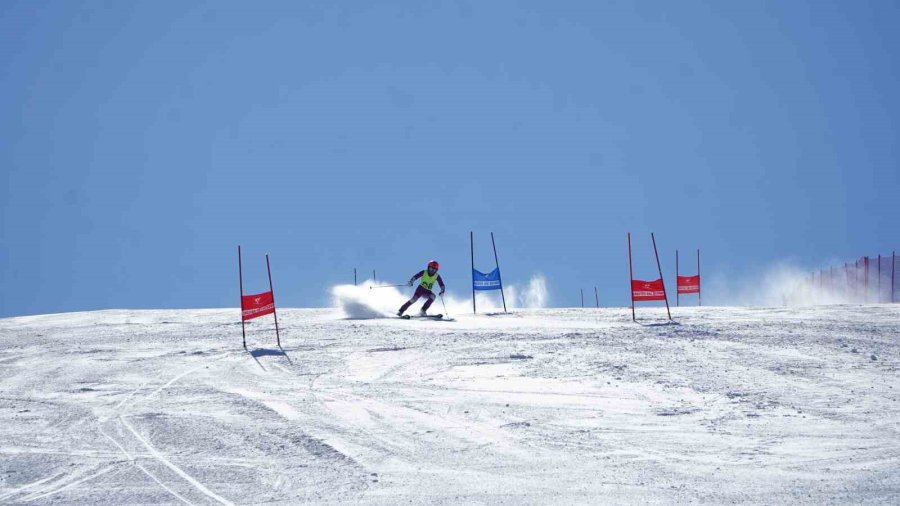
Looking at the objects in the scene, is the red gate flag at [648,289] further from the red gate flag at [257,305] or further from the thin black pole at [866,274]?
the thin black pole at [866,274]

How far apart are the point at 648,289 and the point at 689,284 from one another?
11659 millimetres

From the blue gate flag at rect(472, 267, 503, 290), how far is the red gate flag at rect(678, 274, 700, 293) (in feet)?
29.3

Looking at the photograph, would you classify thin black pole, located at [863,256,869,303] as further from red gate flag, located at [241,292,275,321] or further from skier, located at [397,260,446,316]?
red gate flag, located at [241,292,275,321]

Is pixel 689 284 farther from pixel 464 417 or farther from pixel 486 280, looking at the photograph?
pixel 464 417

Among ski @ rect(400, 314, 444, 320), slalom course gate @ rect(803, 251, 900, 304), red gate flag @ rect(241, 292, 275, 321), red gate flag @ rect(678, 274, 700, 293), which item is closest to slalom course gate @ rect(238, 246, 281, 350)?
red gate flag @ rect(241, 292, 275, 321)

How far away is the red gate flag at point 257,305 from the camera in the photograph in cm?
2078

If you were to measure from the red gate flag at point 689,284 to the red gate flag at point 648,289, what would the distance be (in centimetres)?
1102

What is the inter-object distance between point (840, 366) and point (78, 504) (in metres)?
13.5

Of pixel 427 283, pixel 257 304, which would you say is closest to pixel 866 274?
pixel 427 283

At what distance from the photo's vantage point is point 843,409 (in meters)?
13.1

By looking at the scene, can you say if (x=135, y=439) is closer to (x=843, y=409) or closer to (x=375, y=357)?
(x=375, y=357)

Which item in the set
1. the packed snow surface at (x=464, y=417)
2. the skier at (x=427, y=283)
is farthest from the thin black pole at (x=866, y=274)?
the skier at (x=427, y=283)

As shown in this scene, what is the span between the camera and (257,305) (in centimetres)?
2111

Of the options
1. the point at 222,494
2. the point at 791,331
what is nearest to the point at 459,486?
the point at 222,494
